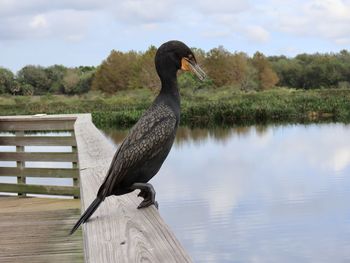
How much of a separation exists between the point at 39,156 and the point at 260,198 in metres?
6.36

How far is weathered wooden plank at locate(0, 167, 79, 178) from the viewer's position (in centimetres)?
655

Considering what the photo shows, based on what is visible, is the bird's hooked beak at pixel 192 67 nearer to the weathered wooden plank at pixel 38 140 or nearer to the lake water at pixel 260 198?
the weathered wooden plank at pixel 38 140

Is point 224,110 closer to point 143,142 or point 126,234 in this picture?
point 143,142

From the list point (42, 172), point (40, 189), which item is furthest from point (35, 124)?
point (40, 189)

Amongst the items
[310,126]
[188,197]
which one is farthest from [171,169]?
[310,126]

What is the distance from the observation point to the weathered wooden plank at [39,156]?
6.54 metres

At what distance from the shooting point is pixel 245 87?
4978cm

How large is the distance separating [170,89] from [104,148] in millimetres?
1430

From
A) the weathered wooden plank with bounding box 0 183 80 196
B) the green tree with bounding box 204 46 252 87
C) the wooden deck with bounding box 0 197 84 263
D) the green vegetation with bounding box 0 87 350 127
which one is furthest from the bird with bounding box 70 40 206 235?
the green tree with bounding box 204 46 252 87

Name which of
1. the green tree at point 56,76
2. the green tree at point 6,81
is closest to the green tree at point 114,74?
the green tree at point 56,76

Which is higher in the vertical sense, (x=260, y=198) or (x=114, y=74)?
(x=114, y=74)

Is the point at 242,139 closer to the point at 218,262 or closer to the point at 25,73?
the point at 218,262

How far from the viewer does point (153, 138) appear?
2.07 meters

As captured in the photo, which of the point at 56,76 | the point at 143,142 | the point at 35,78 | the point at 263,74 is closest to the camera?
the point at 143,142
